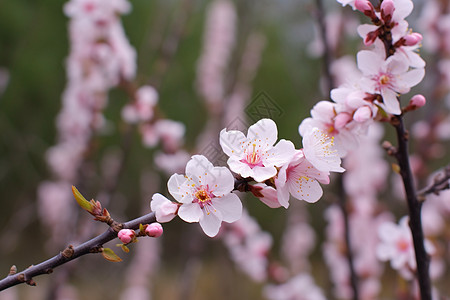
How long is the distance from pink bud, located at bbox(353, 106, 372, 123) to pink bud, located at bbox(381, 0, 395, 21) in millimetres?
160

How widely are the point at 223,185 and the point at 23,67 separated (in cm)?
675

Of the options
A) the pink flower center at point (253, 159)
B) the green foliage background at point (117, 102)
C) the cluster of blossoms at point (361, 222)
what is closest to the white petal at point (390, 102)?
the pink flower center at point (253, 159)

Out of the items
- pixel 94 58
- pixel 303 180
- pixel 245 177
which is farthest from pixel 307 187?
pixel 94 58

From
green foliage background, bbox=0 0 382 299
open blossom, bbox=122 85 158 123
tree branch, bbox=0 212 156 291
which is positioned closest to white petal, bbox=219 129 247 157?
tree branch, bbox=0 212 156 291

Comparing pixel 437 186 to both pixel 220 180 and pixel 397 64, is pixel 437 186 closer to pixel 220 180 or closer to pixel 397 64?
pixel 397 64

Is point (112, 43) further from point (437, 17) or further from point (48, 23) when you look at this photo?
point (48, 23)

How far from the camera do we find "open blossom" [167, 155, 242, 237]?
1.97ft

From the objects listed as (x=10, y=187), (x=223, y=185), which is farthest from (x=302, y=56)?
(x=10, y=187)

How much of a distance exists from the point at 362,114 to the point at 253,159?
22 centimetres

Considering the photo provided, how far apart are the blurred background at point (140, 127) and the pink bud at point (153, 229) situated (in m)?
0.14

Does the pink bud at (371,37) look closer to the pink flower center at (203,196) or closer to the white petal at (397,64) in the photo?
the white petal at (397,64)

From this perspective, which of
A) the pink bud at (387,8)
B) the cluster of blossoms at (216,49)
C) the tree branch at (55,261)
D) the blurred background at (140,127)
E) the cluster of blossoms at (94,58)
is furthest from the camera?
the cluster of blossoms at (216,49)

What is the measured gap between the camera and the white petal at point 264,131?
633 mm

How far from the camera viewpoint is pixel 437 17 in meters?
1.84
